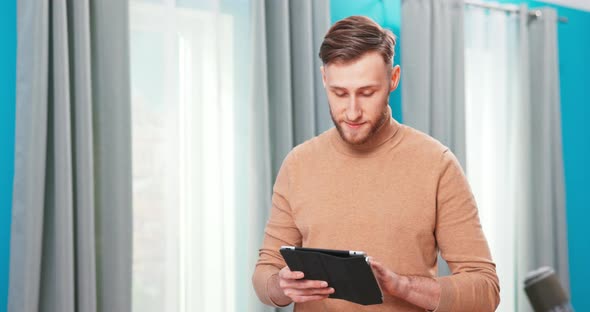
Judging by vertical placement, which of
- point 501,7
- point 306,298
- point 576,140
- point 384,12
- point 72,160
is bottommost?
point 306,298

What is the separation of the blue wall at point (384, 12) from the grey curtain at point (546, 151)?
0.93 meters

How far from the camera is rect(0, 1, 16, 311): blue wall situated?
2.54 metres

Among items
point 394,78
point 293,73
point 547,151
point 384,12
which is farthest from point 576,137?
point 394,78

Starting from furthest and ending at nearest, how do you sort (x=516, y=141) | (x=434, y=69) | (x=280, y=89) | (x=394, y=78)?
(x=516, y=141) → (x=434, y=69) → (x=280, y=89) → (x=394, y=78)

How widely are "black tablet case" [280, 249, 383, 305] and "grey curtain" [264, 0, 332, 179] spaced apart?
166cm

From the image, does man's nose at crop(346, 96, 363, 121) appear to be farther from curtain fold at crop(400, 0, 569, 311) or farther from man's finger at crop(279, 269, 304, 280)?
curtain fold at crop(400, 0, 569, 311)

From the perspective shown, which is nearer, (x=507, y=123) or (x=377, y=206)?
(x=377, y=206)

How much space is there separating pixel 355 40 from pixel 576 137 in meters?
3.61

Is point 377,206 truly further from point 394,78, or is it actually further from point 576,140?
point 576,140

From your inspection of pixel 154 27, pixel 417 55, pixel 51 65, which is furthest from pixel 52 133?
pixel 417 55

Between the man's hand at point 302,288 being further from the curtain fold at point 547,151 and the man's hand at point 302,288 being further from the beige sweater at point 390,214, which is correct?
the curtain fold at point 547,151

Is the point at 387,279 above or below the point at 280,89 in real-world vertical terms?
below

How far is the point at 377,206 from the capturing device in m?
1.64

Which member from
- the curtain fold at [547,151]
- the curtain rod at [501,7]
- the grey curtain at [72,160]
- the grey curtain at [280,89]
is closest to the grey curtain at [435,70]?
the curtain rod at [501,7]
